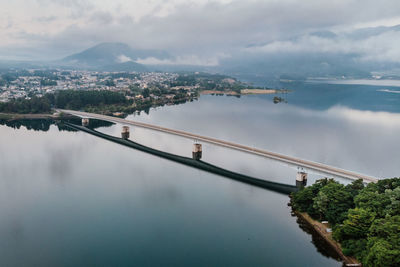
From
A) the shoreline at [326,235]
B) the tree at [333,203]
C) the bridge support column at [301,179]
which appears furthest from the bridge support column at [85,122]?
the tree at [333,203]

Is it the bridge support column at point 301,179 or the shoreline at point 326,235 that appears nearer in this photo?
the shoreline at point 326,235

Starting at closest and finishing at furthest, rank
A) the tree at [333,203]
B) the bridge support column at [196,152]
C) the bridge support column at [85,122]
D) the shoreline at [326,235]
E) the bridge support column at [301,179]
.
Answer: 1. the shoreline at [326,235]
2. the tree at [333,203]
3. the bridge support column at [301,179]
4. the bridge support column at [196,152]
5. the bridge support column at [85,122]

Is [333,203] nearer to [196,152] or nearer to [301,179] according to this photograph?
[301,179]

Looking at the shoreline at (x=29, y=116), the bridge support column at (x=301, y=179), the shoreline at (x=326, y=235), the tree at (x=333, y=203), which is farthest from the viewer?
Answer: the shoreline at (x=29, y=116)

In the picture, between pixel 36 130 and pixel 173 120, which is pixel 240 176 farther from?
pixel 36 130

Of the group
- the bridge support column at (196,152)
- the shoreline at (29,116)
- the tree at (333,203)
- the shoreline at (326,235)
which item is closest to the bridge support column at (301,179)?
the shoreline at (326,235)

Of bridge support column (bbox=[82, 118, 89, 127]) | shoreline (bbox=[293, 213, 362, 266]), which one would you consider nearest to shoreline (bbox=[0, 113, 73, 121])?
bridge support column (bbox=[82, 118, 89, 127])

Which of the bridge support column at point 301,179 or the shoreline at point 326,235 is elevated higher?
the bridge support column at point 301,179

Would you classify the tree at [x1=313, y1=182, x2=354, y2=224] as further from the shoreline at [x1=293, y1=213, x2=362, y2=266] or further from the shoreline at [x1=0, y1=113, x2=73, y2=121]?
the shoreline at [x1=0, y1=113, x2=73, y2=121]

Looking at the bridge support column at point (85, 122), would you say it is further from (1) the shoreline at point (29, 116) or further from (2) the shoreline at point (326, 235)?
(2) the shoreline at point (326, 235)
